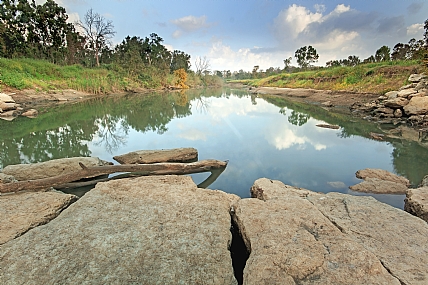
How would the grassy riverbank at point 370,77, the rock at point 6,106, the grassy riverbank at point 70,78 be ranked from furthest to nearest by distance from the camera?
the grassy riverbank at point 70,78 → the grassy riverbank at point 370,77 → the rock at point 6,106

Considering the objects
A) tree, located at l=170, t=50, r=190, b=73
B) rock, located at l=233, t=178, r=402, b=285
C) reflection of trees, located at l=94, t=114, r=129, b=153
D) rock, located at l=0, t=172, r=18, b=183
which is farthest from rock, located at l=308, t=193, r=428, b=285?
tree, located at l=170, t=50, r=190, b=73

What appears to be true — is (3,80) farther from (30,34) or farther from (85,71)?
(30,34)

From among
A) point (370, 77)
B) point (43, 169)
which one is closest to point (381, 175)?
point (43, 169)

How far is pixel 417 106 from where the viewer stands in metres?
10.1

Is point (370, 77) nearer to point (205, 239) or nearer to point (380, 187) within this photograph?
point (380, 187)

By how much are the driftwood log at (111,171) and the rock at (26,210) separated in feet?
0.61

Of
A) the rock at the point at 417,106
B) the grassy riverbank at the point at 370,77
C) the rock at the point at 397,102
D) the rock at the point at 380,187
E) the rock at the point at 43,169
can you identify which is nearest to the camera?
the rock at the point at 380,187

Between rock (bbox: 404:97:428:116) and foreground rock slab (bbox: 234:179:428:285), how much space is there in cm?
1030

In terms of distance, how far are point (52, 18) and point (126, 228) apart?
3485 cm

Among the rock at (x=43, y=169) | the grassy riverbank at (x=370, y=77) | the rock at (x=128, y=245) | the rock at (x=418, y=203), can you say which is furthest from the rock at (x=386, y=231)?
the grassy riverbank at (x=370, y=77)

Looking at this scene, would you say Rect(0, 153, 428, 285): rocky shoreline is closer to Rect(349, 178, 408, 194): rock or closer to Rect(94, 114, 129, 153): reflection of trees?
Rect(349, 178, 408, 194): rock

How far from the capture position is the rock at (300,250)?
164cm

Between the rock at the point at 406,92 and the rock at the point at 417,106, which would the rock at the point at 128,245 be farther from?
the rock at the point at 406,92

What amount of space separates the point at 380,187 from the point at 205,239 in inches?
146
